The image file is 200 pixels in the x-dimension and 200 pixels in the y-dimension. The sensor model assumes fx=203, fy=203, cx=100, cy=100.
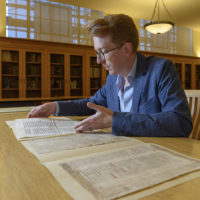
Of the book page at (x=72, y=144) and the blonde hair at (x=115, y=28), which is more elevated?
the blonde hair at (x=115, y=28)

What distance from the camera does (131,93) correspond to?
4.23 ft

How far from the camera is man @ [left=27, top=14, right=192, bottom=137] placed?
0.93 metres

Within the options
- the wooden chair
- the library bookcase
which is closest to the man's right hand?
the wooden chair

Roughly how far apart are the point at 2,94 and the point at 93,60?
254 centimetres

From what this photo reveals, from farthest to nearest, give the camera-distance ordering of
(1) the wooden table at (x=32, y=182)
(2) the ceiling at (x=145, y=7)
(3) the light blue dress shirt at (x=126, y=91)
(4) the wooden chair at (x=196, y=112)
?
(2) the ceiling at (x=145, y=7) < (4) the wooden chair at (x=196, y=112) < (3) the light blue dress shirt at (x=126, y=91) < (1) the wooden table at (x=32, y=182)

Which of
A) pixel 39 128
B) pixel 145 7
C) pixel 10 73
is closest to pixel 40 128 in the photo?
pixel 39 128

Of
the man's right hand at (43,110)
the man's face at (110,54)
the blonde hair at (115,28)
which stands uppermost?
the blonde hair at (115,28)

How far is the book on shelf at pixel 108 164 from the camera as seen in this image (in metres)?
0.46

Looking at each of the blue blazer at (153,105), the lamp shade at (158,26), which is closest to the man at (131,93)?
the blue blazer at (153,105)

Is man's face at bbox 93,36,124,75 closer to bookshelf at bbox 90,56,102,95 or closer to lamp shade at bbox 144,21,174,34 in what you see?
lamp shade at bbox 144,21,174,34

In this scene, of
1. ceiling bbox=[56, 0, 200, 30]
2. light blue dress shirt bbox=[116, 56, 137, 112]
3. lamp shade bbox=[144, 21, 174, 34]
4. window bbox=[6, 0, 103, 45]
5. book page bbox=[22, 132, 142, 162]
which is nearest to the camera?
book page bbox=[22, 132, 142, 162]

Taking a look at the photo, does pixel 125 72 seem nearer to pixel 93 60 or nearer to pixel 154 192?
pixel 154 192

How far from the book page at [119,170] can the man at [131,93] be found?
0.23 meters

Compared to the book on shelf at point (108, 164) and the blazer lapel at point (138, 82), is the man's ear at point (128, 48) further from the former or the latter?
the book on shelf at point (108, 164)
